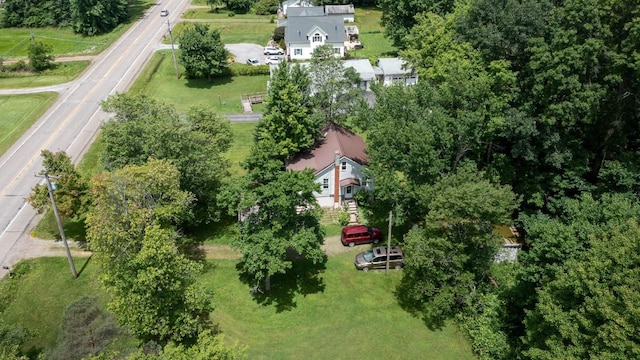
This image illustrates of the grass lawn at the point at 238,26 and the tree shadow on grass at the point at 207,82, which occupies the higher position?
the grass lawn at the point at 238,26

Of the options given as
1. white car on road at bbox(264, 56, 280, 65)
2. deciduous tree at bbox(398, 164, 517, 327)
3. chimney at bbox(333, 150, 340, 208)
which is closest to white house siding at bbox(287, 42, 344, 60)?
white car on road at bbox(264, 56, 280, 65)

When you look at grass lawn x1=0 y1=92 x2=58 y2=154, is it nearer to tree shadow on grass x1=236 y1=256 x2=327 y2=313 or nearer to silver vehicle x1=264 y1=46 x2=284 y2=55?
silver vehicle x1=264 y1=46 x2=284 y2=55

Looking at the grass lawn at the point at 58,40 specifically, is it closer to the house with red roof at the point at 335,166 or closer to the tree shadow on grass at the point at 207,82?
the tree shadow on grass at the point at 207,82

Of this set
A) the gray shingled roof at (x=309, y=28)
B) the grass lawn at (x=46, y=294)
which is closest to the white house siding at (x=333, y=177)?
the grass lawn at (x=46, y=294)

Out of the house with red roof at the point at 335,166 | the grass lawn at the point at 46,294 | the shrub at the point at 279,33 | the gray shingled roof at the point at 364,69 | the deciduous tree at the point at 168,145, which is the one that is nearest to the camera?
the grass lawn at the point at 46,294

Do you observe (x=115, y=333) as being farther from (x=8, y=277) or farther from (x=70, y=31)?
(x=70, y=31)

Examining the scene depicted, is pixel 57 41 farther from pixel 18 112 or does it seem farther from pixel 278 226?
pixel 278 226

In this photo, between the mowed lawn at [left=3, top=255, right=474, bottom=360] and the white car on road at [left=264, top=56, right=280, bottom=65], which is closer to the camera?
the mowed lawn at [left=3, top=255, right=474, bottom=360]
